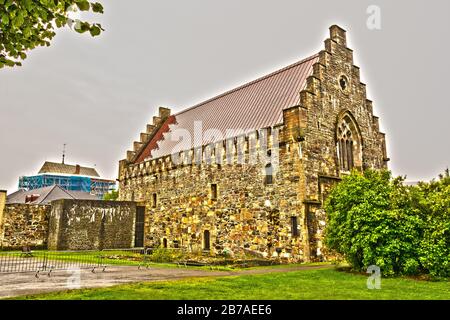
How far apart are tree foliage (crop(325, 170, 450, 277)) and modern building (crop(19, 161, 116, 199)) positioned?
68403 mm

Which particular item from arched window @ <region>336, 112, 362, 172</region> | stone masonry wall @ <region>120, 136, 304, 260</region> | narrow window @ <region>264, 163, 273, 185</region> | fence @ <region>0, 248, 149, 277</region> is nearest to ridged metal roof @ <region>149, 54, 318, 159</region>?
stone masonry wall @ <region>120, 136, 304, 260</region>

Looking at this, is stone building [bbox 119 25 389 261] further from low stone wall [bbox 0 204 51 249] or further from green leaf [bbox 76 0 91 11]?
Answer: green leaf [bbox 76 0 91 11]

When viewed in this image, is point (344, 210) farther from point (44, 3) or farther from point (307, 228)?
point (44, 3)

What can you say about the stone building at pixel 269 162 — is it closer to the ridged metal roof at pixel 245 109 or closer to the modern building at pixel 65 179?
the ridged metal roof at pixel 245 109

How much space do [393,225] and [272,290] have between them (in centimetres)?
642

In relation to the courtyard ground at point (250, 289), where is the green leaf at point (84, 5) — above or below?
above

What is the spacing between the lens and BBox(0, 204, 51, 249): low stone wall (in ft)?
88.2

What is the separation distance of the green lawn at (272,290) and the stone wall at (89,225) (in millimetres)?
19673

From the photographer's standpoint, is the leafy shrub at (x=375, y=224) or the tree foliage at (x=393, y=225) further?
the leafy shrub at (x=375, y=224)

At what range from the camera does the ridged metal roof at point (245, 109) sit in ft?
80.1

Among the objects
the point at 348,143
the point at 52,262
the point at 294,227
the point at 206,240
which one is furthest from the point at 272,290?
the point at 348,143

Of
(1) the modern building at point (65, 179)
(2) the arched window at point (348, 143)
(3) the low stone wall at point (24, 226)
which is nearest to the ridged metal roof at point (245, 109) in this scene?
(2) the arched window at point (348, 143)

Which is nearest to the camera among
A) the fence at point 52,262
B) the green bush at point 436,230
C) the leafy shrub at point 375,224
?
the green bush at point 436,230

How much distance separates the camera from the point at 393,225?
1305cm
